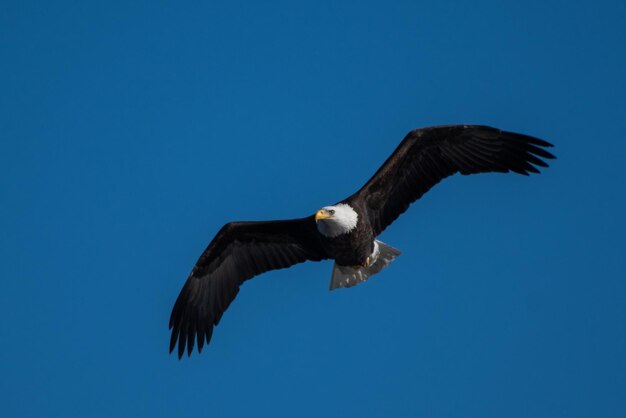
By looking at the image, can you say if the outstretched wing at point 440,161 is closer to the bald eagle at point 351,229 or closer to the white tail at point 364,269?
the bald eagle at point 351,229

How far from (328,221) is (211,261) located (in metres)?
2.20

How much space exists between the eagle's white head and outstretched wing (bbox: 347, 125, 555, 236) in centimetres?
33

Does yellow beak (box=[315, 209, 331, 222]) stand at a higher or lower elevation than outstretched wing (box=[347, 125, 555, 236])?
lower

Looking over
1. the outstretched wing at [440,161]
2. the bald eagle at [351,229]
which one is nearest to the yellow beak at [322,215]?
the bald eagle at [351,229]

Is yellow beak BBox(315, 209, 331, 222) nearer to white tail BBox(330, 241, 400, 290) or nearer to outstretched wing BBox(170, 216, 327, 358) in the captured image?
white tail BBox(330, 241, 400, 290)

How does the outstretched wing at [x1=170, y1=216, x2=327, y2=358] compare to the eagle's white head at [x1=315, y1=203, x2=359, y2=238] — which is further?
the outstretched wing at [x1=170, y1=216, x2=327, y2=358]

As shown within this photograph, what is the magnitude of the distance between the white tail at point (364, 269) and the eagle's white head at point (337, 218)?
0.90m

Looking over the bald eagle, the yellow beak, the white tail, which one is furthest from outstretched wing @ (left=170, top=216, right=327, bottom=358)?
the yellow beak

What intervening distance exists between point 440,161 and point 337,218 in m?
1.68

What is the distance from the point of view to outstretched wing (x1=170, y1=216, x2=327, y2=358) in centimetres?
1451

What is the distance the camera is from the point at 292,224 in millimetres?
14188

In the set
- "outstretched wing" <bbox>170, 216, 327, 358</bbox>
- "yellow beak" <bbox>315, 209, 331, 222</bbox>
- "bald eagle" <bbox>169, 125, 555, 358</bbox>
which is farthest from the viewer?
"outstretched wing" <bbox>170, 216, 327, 358</bbox>

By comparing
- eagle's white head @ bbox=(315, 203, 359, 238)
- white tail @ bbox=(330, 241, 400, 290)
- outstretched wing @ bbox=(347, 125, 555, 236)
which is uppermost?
outstretched wing @ bbox=(347, 125, 555, 236)

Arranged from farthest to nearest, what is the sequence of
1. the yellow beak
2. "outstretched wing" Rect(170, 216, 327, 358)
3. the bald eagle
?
"outstretched wing" Rect(170, 216, 327, 358) < the bald eagle < the yellow beak
